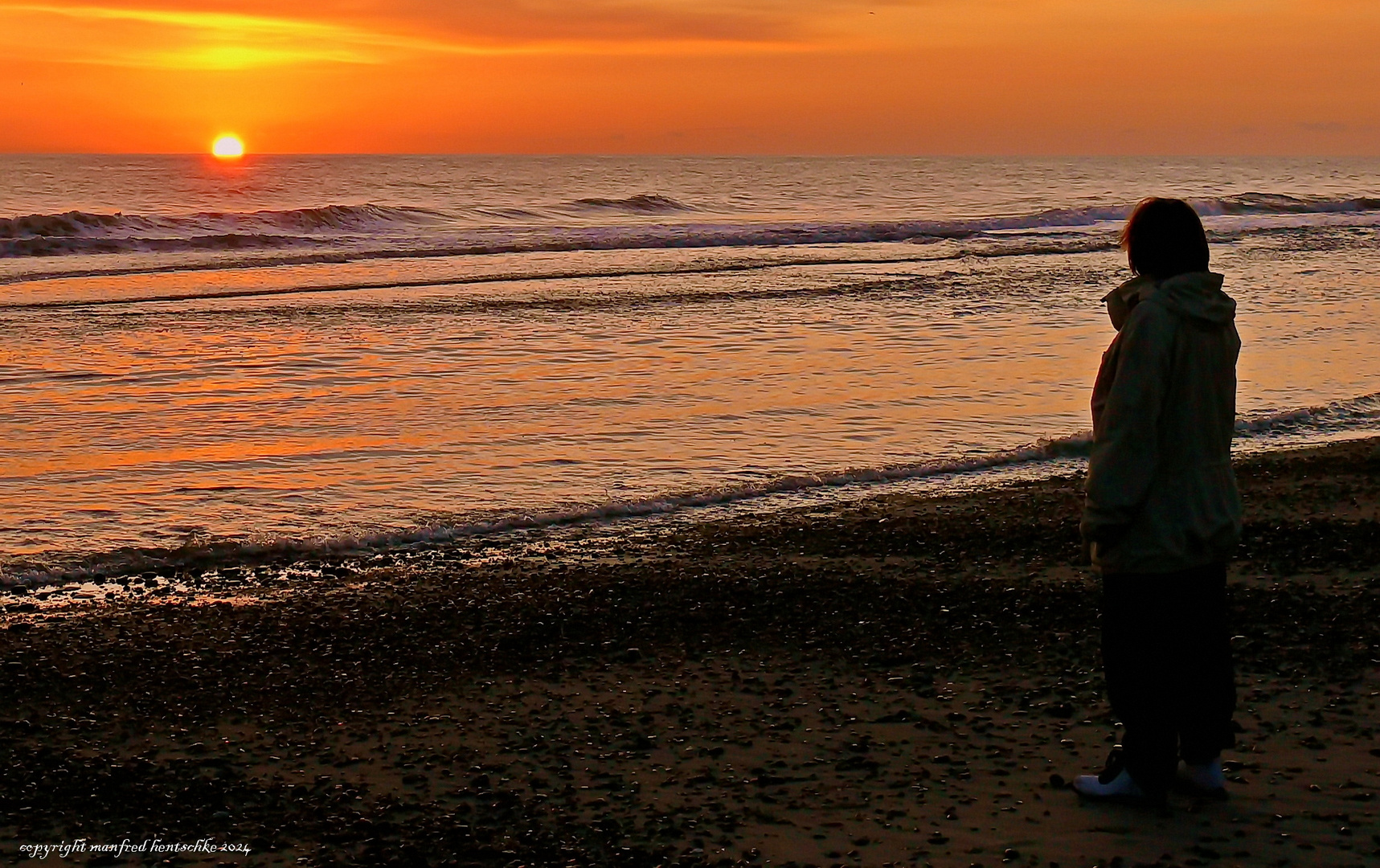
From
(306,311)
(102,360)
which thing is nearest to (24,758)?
(102,360)

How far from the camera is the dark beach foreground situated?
4.01 metres

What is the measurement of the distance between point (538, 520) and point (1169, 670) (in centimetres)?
444

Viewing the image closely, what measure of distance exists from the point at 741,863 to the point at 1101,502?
4.71 ft

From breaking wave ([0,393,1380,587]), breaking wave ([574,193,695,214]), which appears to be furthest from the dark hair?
breaking wave ([574,193,695,214])

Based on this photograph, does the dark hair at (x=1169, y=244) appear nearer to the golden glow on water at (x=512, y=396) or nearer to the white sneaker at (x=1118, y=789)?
the white sneaker at (x=1118, y=789)

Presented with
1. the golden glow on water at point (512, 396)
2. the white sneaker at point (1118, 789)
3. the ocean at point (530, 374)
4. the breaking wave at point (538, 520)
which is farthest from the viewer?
the golden glow on water at point (512, 396)

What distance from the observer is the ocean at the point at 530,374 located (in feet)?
27.7

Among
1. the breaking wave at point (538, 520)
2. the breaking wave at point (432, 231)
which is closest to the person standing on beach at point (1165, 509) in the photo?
the breaking wave at point (538, 520)

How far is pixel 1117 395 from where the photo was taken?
3.89m

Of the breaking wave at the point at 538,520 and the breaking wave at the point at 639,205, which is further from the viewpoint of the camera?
the breaking wave at the point at 639,205

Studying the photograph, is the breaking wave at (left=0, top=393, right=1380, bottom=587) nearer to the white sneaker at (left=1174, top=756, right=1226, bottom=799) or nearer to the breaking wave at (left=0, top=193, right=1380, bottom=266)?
the white sneaker at (left=1174, top=756, right=1226, bottom=799)

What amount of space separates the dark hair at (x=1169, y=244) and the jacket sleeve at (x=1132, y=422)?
156mm

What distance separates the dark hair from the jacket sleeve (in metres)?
0.16

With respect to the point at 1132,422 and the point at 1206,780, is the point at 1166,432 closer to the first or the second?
the point at 1132,422
